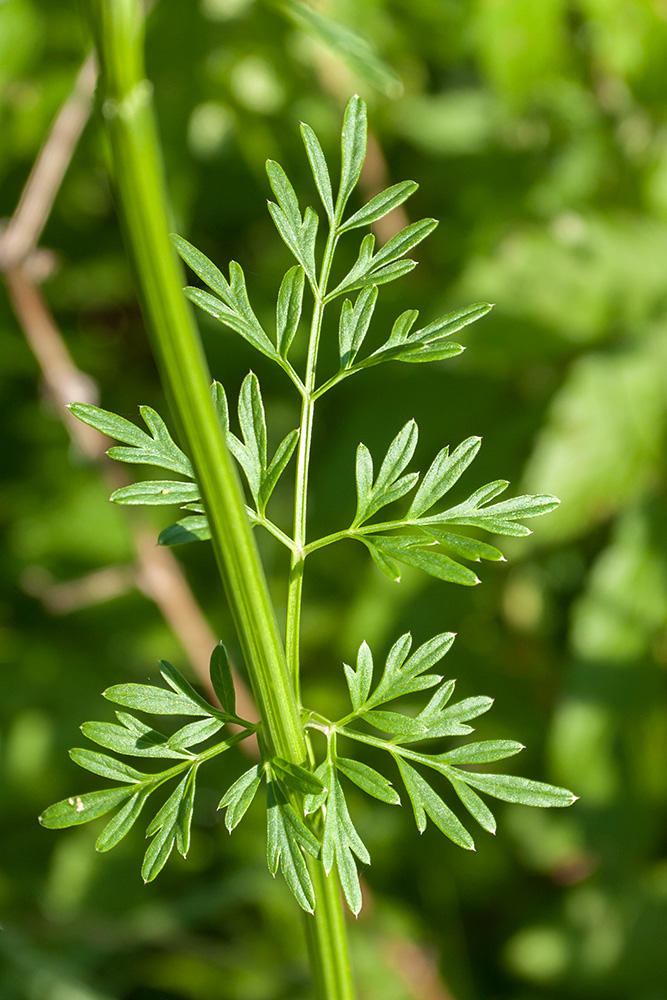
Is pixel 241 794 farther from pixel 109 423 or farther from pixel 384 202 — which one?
pixel 384 202

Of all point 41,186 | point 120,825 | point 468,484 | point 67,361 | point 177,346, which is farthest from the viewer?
point 468,484

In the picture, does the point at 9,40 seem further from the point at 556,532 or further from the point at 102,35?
the point at 102,35

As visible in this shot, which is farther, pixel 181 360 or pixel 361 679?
pixel 361 679

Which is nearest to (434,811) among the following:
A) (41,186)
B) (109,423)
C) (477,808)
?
(477,808)

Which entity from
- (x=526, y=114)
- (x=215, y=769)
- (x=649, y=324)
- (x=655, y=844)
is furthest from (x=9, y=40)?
(x=655, y=844)

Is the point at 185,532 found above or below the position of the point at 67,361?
below

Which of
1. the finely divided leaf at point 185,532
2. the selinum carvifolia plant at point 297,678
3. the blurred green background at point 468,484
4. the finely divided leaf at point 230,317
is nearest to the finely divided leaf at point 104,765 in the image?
the selinum carvifolia plant at point 297,678

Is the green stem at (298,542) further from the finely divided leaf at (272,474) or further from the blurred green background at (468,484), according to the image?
the blurred green background at (468,484)
